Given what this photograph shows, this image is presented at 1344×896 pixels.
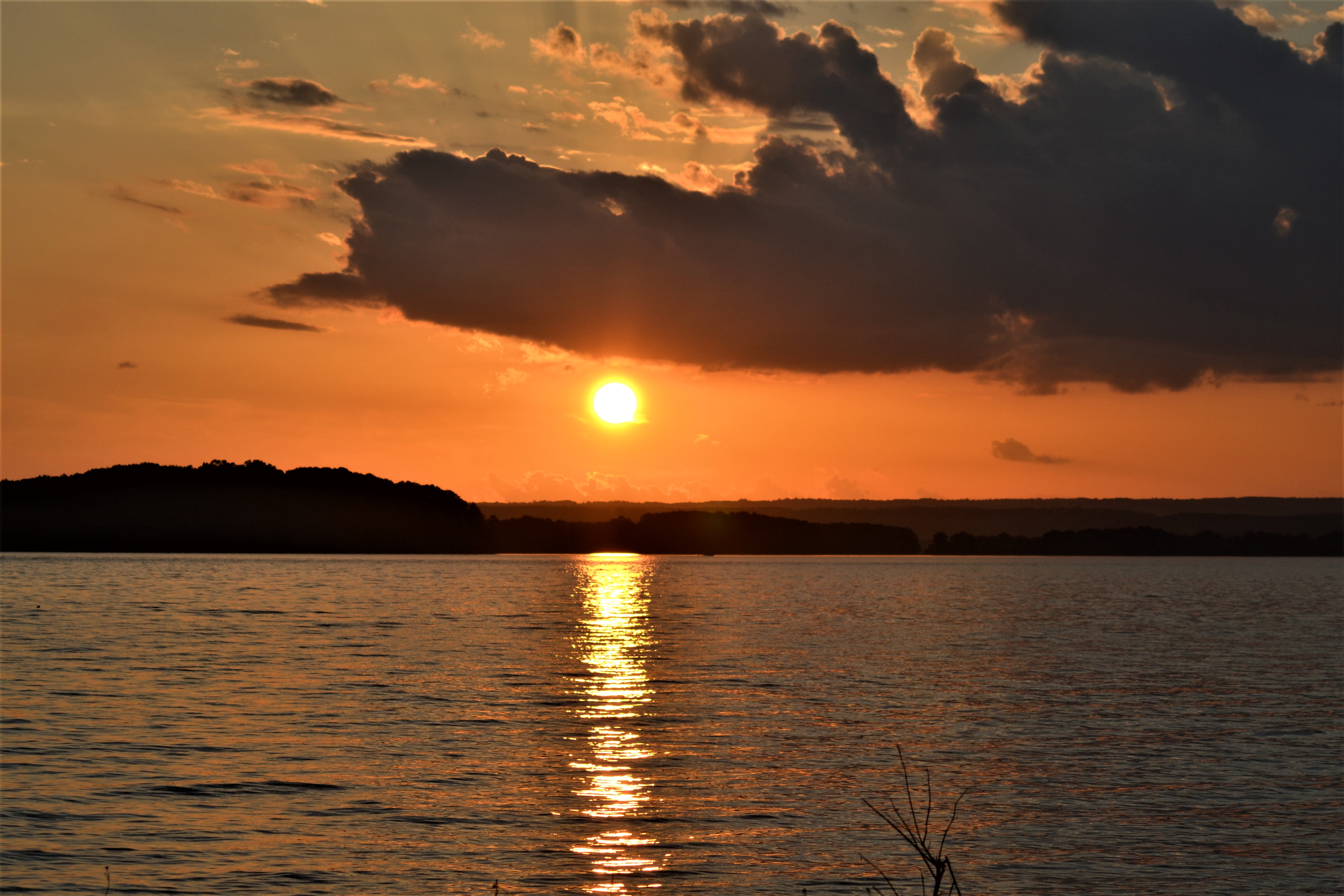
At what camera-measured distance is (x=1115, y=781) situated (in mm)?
32844

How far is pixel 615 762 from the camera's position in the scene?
115 feet

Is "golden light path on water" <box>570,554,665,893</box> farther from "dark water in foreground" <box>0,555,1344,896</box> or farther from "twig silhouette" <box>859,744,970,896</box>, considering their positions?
"twig silhouette" <box>859,744,970,896</box>

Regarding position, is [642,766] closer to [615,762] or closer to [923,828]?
[615,762]

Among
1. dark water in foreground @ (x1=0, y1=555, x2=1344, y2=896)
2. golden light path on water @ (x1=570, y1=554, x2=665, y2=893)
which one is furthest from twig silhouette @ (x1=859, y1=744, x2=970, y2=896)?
golden light path on water @ (x1=570, y1=554, x2=665, y2=893)

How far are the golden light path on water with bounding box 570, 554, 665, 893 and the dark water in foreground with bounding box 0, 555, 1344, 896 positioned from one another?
0.15 metres

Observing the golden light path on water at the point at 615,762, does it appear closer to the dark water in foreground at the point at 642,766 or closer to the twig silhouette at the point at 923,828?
the dark water in foreground at the point at 642,766

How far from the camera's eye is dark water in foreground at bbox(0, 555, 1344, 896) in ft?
78.3

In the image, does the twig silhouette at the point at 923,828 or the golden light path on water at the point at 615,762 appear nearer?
the twig silhouette at the point at 923,828

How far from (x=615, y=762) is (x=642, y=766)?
1.34 m

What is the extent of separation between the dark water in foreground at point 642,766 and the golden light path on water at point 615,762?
148mm

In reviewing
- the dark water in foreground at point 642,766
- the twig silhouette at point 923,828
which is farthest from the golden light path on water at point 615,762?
the twig silhouette at point 923,828

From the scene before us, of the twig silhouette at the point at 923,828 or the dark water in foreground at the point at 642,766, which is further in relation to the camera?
the dark water in foreground at the point at 642,766

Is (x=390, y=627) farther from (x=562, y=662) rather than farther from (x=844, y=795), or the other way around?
(x=844, y=795)

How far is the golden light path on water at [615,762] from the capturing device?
2397 cm
